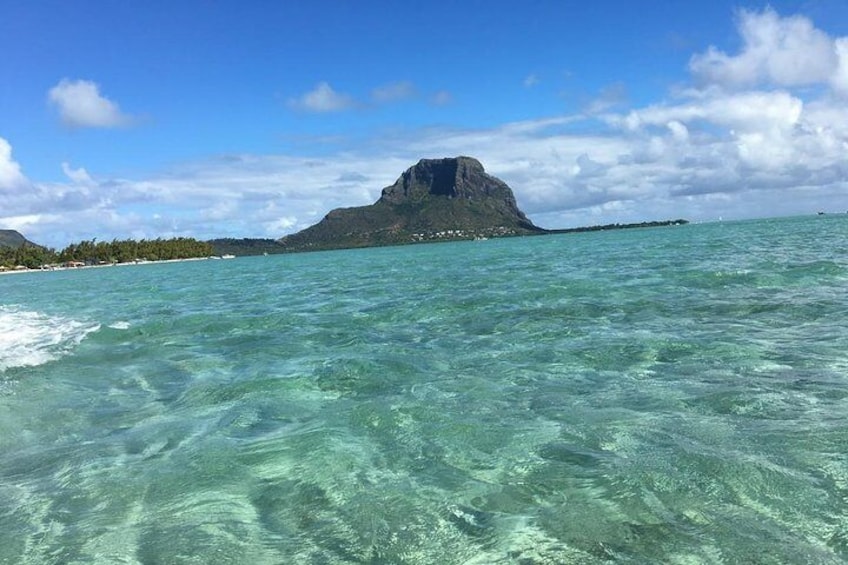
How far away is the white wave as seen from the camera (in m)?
17.2

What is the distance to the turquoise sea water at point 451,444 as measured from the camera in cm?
591

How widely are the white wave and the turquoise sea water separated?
11.3 inches

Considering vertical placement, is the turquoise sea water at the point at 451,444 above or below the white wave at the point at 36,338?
below

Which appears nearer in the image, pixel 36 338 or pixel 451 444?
pixel 451 444

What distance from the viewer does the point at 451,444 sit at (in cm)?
848

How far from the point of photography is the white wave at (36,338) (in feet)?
56.4

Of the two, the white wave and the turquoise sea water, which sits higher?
the white wave

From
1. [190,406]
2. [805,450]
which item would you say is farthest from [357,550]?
[190,406]

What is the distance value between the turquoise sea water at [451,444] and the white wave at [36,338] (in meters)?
0.29

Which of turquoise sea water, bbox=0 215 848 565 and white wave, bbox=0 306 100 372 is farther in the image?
white wave, bbox=0 306 100 372

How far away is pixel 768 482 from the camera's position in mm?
6570

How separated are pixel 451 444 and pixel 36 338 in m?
18.5

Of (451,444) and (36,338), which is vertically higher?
(36,338)

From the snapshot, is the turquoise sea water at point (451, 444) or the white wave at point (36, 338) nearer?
the turquoise sea water at point (451, 444)
